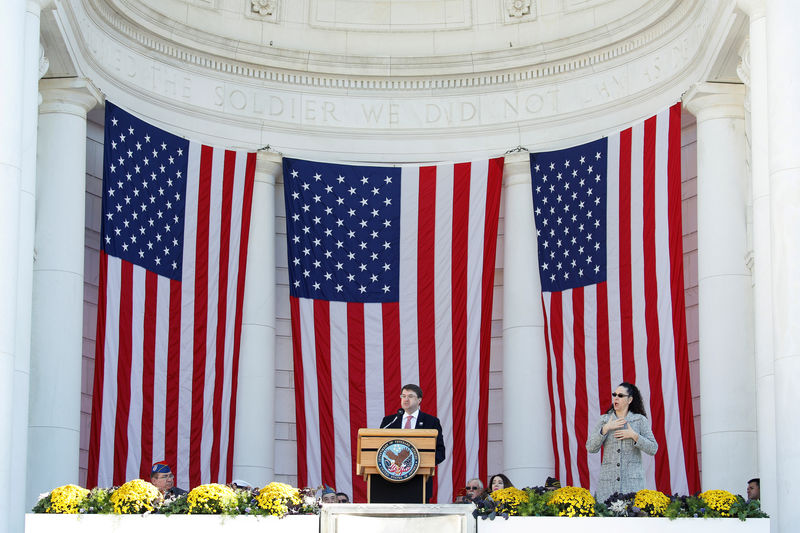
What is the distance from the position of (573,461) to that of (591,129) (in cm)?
701

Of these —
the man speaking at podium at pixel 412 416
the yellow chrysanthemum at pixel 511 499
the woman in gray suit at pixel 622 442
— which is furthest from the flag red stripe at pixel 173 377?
the yellow chrysanthemum at pixel 511 499

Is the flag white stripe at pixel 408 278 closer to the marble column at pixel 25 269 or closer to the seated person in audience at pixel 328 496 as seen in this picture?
the seated person in audience at pixel 328 496

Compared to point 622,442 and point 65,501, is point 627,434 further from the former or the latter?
point 65,501

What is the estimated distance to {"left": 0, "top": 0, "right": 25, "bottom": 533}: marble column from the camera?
19.6m

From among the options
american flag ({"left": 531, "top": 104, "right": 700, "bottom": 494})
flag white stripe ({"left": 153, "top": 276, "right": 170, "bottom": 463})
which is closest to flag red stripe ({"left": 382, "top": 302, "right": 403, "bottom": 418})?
american flag ({"left": 531, "top": 104, "right": 700, "bottom": 494})

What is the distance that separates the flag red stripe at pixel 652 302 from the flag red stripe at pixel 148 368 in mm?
9554

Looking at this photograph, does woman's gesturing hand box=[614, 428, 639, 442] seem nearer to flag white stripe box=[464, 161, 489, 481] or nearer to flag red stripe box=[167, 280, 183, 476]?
flag white stripe box=[464, 161, 489, 481]

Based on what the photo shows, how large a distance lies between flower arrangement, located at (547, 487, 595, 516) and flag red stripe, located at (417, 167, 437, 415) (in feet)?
34.6

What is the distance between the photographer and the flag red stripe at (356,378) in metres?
27.7

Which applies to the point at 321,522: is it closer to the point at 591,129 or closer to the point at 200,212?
the point at 200,212

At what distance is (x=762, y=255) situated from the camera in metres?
21.5

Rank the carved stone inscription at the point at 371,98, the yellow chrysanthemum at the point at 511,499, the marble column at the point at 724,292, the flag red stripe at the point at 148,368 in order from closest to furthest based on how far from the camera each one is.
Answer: the yellow chrysanthemum at the point at 511,499
the marble column at the point at 724,292
the flag red stripe at the point at 148,368
the carved stone inscription at the point at 371,98

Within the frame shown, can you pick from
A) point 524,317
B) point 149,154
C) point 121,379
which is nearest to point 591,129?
point 524,317

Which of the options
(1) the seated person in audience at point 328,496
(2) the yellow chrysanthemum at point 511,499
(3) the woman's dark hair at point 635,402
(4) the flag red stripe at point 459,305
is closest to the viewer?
(2) the yellow chrysanthemum at point 511,499
